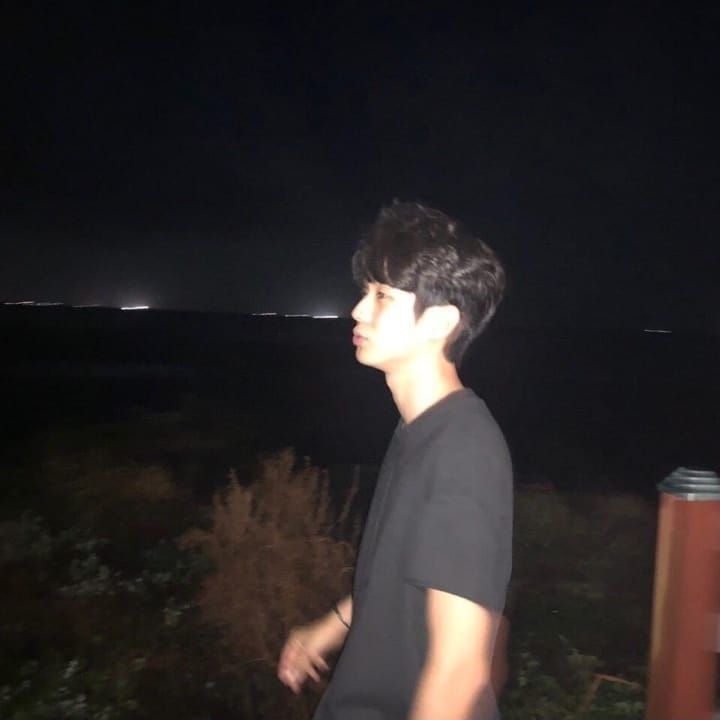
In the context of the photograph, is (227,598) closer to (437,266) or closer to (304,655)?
(304,655)

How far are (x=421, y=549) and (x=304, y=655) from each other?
0.76m

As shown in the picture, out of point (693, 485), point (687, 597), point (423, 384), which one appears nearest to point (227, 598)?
point (687, 597)

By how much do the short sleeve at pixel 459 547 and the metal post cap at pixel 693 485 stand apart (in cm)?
84

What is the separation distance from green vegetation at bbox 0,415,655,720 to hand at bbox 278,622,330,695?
2073 millimetres

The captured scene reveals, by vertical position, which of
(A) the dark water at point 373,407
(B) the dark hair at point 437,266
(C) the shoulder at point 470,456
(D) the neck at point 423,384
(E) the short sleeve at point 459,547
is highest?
(B) the dark hair at point 437,266

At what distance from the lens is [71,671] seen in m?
4.30

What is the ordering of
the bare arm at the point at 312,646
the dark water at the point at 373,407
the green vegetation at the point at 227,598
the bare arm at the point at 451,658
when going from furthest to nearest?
the dark water at the point at 373,407 → the green vegetation at the point at 227,598 → the bare arm at the point at 312,646 → the bare arm at the point at 451,658

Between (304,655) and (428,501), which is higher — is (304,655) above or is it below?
below

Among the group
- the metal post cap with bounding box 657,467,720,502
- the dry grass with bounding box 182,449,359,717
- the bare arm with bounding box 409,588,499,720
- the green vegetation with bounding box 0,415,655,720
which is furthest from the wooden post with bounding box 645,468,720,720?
the dry grass with bounding box 182,449,359,717

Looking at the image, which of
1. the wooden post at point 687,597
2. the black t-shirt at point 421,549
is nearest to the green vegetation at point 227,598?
the wooden post at point 687,597

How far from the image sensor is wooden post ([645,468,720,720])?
1.97m

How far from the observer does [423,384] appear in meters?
1.57

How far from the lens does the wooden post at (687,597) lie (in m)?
1.97

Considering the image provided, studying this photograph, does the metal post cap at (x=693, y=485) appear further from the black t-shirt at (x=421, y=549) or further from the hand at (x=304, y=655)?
the hand at (x=304, y=655)
